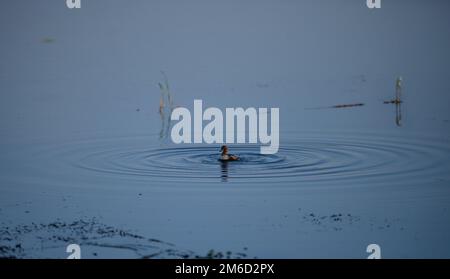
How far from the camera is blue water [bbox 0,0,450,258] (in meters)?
9.12

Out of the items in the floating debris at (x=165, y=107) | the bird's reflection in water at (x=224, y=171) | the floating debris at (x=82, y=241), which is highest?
the floating debris at (x=165, y=107)

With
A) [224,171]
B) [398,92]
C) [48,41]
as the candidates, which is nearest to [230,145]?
[224,171]

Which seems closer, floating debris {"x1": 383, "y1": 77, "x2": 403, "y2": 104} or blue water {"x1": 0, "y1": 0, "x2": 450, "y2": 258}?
blue water {"x1": 0, "y1": 0, "x2": 450, "y2": 258}

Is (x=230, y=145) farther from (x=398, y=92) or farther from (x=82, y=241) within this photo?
(x=82, y=241)

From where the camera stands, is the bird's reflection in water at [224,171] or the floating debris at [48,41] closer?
the bird's reflection in water at [224,171]

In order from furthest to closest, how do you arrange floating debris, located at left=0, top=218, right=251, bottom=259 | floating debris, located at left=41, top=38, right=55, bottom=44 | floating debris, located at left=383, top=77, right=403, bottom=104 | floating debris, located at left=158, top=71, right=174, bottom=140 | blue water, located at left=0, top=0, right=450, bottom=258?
floating debris, located at left=41, top=38, right=55, bottom=44 → floating debris, located at left=383, top=77, right=403, bottom=104 → floating debris, located at left=158, top=71, right=174, bottom=140 → blue water, located at left=0, top=0, right=450, bottom=258 → floating debris, located at left=0, top=218, right=251, bottom=259

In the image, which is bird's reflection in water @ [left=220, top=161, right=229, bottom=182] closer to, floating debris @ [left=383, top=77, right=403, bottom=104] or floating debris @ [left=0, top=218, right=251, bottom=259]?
floating debris @ [left=0, top=218, right=251, bottom=259]

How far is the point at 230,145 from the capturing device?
14641 mm

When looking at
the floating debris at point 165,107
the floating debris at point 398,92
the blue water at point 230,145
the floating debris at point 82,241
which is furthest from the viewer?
the floating debris at point 398,92

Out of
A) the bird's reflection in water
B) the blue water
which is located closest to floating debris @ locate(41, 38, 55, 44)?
the blue water

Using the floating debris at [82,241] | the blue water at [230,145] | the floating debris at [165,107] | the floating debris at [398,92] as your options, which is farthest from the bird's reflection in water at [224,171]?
the floating debris at [398,92]

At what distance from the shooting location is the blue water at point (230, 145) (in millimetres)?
9117

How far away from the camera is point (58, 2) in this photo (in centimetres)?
2606

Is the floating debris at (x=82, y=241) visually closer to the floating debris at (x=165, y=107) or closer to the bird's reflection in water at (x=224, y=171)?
the bird's reflection in water at (x=224, y=171)
